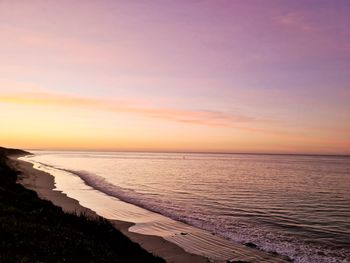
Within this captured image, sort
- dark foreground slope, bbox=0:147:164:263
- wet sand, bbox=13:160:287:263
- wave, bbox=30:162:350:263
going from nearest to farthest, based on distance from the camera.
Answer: dark foreground slope, bbox=0:147:164:263, wet sand, bbox=13:160:287:263, wave, bbox=30:162:350:263

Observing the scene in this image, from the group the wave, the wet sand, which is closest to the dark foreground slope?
the wet sand

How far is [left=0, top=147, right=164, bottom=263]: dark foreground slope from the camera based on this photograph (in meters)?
10.4

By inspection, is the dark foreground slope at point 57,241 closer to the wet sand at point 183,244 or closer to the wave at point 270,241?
the wet sand at point 183,244

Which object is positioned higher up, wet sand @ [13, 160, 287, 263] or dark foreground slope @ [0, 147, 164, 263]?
dark foreground slope @ [0, 147, 164, 263]

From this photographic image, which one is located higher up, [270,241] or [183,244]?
[183,244]

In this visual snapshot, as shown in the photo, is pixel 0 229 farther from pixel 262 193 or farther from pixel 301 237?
pixel 262 193

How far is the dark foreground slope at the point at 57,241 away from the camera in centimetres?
1038

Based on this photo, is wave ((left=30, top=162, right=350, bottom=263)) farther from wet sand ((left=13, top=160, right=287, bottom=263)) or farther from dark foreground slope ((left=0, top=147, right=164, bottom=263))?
dark foreground slope ((left=0, top=147, right=164, bottom=263))

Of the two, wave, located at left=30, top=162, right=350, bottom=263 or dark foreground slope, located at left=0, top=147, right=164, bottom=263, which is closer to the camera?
dark foreground slope, located at left=0, top=147, right=164, bottom=263

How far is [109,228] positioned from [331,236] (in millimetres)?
14007

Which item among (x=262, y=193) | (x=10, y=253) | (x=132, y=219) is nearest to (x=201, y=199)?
(x=262, y=193)

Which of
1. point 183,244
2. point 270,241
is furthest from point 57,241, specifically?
point 270,241

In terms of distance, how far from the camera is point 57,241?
1172 cm

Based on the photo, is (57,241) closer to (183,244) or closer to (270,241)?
(183,244)
